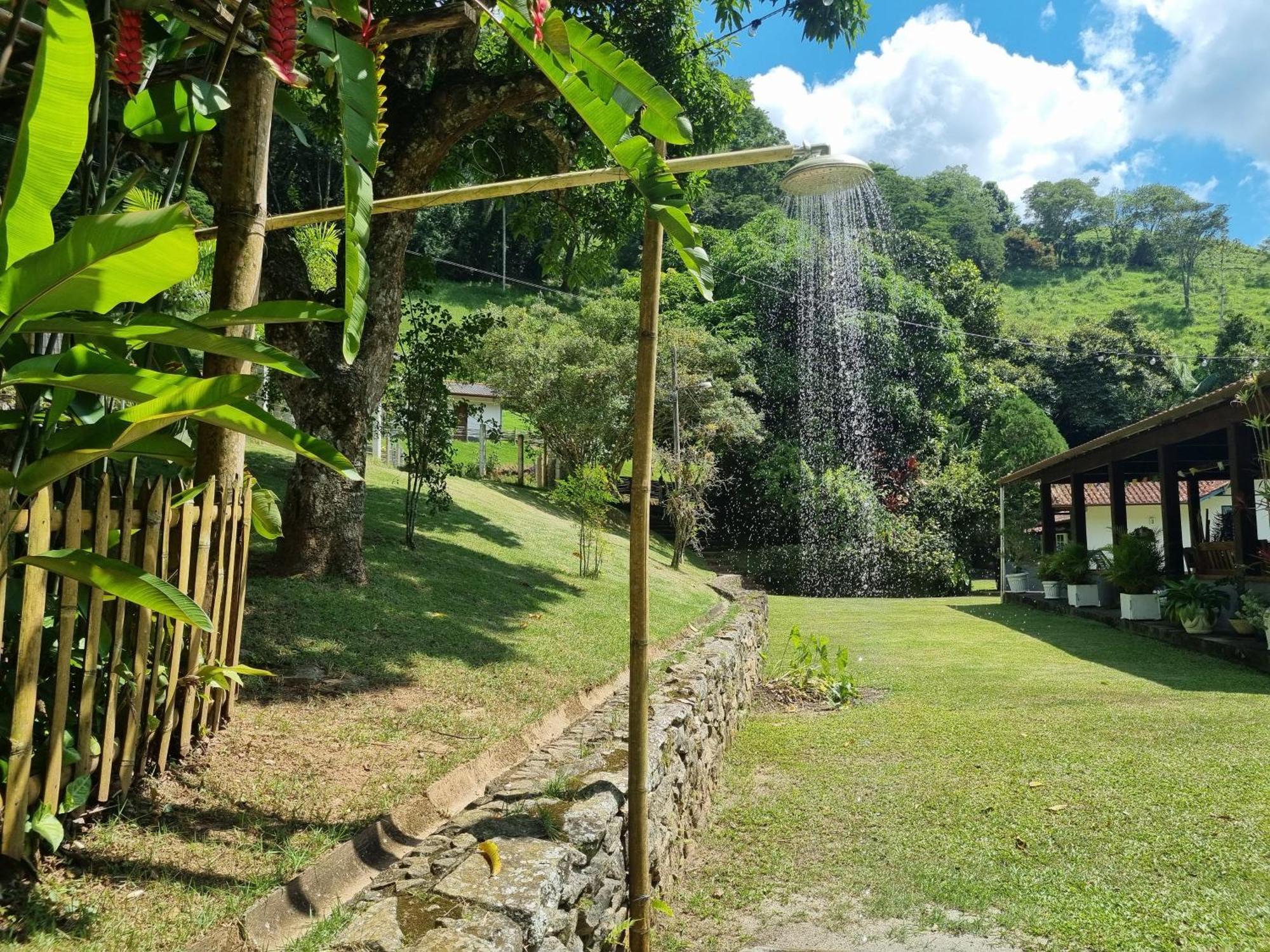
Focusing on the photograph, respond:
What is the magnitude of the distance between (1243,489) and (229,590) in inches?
478

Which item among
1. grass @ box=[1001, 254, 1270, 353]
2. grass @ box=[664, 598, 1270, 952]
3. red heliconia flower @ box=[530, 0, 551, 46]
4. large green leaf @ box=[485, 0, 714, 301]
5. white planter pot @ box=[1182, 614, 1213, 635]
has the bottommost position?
grass @ box=[664, 598, 1270, 952]

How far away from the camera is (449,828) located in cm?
313

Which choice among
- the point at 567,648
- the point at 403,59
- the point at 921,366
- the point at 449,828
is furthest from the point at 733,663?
the point at 921,366

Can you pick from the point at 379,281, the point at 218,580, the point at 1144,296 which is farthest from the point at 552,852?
the point at 1144,296

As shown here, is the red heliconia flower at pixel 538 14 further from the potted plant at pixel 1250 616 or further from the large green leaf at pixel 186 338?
the potted plant at pixel 1250 616

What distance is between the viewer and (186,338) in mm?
2396

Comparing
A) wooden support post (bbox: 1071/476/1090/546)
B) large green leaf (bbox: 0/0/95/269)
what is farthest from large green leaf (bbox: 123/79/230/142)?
wooden support post (bbox: 1071/476/1090/546)

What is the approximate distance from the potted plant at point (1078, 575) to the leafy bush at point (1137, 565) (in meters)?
1.76

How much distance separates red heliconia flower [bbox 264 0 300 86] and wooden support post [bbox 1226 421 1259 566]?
1179cm

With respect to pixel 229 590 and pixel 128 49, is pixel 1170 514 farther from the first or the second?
pixel 128 49

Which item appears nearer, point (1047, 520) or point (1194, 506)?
point (1194, 506)

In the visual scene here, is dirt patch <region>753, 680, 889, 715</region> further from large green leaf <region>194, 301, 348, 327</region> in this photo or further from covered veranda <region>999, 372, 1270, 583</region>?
large green leaf <region>194, 301, 348, 327</region>

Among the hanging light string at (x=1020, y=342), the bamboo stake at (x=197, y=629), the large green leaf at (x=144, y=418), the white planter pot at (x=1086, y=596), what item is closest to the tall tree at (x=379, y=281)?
the bamboo stake at (x=197, y=629)

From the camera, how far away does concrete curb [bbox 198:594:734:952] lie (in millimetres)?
2535
